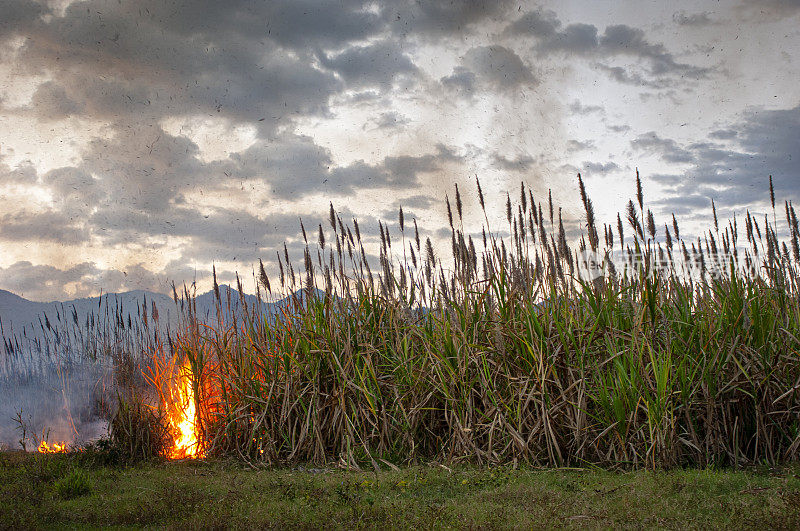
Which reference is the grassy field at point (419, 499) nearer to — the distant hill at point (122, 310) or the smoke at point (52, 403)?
the distant hill at point (122, 310)

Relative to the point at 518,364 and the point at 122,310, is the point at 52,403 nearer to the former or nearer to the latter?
the point at 122,310

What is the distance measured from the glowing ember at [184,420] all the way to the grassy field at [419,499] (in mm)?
1506

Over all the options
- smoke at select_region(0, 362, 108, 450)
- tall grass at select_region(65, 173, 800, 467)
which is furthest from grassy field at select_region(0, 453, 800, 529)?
smoke at select_region(0, 362, 108, 450)

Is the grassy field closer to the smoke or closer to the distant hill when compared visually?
the distant hill

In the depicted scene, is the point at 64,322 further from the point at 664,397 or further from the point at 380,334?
the point at 664,397

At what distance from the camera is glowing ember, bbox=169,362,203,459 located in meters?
6.40

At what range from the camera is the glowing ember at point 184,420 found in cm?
640

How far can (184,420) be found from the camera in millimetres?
6555

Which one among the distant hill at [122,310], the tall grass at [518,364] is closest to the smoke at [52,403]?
the distant hill at [122,310]

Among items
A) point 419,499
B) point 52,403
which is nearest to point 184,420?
point 419,499

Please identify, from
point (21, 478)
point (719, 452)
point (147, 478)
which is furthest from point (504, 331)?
point (21, 478)

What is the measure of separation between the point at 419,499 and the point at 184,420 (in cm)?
410

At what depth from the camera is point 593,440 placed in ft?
15.1

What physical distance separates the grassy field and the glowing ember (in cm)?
151
